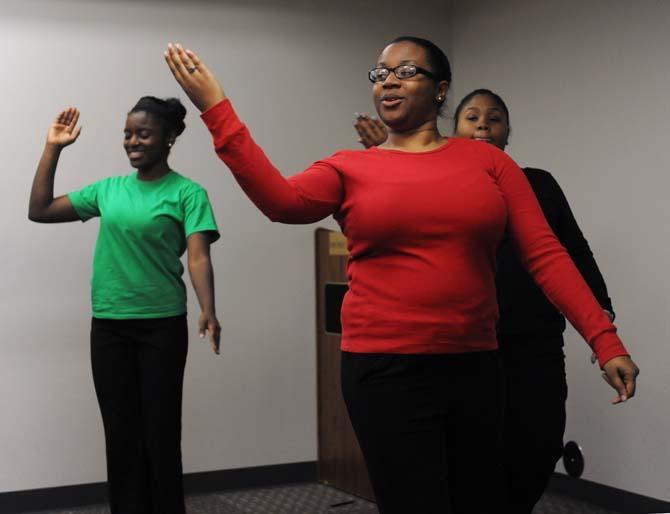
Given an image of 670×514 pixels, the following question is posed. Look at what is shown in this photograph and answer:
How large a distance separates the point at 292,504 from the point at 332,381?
0.59 m

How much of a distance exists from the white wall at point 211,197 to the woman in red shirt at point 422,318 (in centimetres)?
248

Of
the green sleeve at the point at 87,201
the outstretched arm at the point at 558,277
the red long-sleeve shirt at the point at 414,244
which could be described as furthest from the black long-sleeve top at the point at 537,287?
the green sleeve at the point at 87,201

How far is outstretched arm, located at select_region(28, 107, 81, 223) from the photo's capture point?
10.6 feet

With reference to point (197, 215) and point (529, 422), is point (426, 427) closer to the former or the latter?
point (529, 422)

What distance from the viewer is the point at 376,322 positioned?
1.76 metres

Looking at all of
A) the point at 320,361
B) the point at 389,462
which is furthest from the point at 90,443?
the point at 389,462

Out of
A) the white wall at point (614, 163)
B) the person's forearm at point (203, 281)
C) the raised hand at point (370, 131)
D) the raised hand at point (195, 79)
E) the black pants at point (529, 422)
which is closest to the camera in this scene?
the raised hand at point (195, 79)

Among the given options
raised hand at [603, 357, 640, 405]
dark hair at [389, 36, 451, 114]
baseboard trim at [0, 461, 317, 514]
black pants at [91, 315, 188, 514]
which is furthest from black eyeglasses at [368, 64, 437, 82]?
baseboard trim at [0, 461, 317, 514]

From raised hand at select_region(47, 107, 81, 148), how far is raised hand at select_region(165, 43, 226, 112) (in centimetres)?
173

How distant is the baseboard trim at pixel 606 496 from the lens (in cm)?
361

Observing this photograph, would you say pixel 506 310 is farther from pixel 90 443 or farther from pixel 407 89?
pixel 90 443

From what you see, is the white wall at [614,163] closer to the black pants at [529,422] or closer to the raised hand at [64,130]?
the black pants at [529,422]

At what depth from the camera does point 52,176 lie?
326 cm

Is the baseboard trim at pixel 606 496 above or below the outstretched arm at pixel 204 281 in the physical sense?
below
